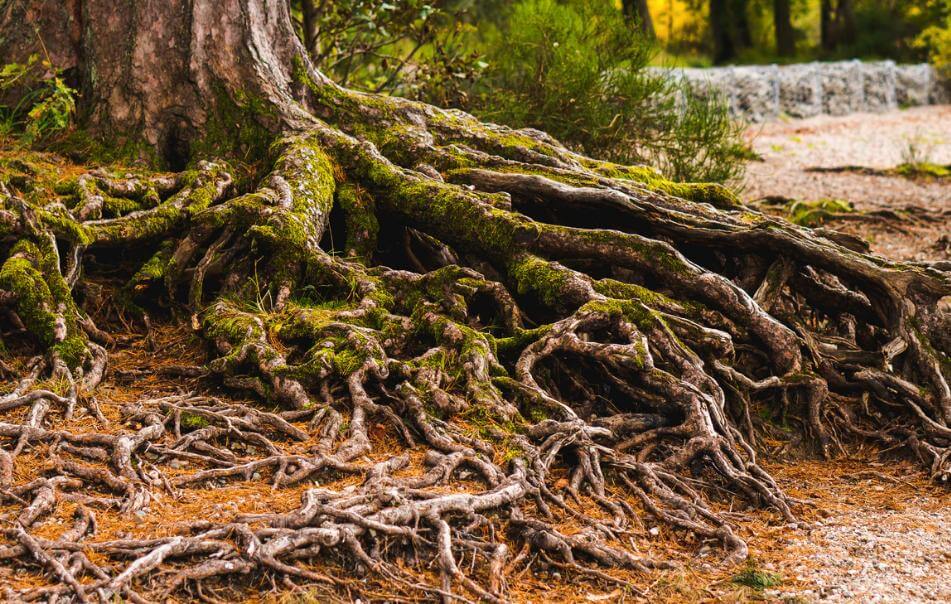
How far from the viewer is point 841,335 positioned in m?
7.55

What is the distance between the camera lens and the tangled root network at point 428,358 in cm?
447

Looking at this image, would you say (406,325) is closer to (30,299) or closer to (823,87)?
(30,299)

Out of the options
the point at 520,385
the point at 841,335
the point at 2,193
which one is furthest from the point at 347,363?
the point at 841,335

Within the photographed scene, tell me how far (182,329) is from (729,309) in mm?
4072

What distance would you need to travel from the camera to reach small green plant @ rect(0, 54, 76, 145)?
7809 millimetres

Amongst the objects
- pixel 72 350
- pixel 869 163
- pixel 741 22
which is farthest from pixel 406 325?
pixel 741 22

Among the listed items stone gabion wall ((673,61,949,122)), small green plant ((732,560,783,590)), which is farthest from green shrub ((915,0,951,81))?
small green plant ((732,560,783,590))

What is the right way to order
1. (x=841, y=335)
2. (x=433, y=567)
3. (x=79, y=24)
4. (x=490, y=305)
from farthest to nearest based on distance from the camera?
(x=79, y=24) → (x=841, y=335) → (x=490, y=305) → (x=433, y=567)

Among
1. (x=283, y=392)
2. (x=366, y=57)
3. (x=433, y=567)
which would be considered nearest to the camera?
(x=433, y=567)

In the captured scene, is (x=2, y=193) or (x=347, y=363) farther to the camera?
(x=2, y=193)

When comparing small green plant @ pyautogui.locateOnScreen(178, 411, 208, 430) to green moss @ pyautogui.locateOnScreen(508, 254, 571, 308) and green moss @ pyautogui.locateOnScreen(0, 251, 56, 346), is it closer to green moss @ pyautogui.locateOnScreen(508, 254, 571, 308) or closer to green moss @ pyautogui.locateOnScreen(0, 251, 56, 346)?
green moss @ pyautogui.locateOnScreen(0, 251, 56, 346)

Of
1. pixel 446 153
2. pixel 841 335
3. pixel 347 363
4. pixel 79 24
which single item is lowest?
pixel 841 335

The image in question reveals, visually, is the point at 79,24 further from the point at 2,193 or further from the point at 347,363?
the point at 347,363

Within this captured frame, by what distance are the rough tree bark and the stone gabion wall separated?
59.5 feet
